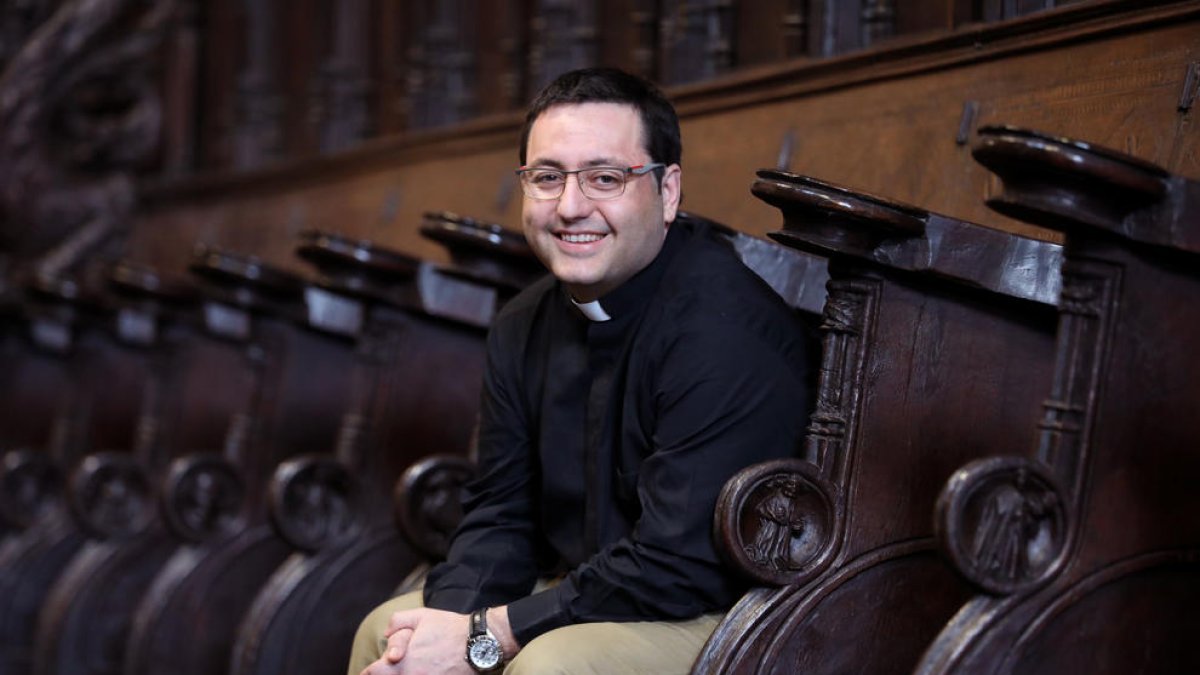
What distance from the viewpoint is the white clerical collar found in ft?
7.09

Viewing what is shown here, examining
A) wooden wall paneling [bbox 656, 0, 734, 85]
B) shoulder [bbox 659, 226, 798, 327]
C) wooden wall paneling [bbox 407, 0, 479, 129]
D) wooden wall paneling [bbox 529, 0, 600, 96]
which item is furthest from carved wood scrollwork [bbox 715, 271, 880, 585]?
wooden wall paneling [bbox 407, 0, 479, 129]

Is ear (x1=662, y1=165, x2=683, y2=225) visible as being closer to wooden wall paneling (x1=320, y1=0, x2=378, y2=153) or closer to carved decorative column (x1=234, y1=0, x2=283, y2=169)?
wooden wall paneling (x1=320, y1=0, x2=378, y2=153)

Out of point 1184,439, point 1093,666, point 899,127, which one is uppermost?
point 899,127

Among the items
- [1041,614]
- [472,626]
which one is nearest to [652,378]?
[472,626]

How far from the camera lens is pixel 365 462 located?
9.71 feet

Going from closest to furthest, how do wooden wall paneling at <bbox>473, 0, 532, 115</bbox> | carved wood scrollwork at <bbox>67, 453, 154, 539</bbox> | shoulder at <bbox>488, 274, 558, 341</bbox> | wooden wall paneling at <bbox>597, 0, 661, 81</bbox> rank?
1. shoulder at <bbox>488, 274, 558, 341</bbox>
2. wooden wall paneling at <bbox>597, 0, 661, 81</bbox>
3. carved wood scrollwork at <bbox>67, 453, 154, 539</bbox>
4. wooden wall paneling at <bbox>473, 0, 532, 115</bbox>

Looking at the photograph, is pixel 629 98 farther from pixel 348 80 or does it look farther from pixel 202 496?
pixel 348 80

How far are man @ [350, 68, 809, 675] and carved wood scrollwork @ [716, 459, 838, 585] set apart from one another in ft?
0.31

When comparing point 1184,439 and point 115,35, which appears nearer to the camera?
point 1184,439

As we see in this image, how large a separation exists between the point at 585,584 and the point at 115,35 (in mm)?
4400

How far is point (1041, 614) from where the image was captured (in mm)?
1672

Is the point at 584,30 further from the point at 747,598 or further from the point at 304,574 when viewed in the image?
the point at 747,598

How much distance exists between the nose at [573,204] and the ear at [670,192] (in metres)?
0.13

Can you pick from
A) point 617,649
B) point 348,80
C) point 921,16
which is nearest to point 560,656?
point 617,649
